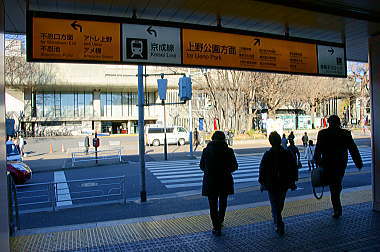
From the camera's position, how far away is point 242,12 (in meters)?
4.89

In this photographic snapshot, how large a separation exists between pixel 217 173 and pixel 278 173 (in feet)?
3.12

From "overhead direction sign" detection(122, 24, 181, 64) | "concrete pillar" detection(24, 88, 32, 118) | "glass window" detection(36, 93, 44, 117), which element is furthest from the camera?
"glass window" detection(36, 93, 44, 117)

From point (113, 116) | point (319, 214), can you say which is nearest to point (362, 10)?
point (319, 214)

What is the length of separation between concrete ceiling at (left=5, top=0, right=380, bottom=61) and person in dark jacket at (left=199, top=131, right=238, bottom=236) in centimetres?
196

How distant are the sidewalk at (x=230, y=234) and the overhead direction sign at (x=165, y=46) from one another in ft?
8.99

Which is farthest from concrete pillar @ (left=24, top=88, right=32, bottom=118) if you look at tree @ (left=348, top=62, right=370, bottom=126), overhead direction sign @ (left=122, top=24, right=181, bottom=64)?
overhead direction sign @ (left=122, top=24, right=181, bottom=64)

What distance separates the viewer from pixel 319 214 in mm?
5980

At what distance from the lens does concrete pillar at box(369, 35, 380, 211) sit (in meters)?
5.86

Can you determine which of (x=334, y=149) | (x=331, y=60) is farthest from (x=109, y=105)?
(x=334, y=149)

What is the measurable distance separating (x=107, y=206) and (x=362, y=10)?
299 inches

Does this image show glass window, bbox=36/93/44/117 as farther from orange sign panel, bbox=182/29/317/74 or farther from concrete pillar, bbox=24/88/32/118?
orange sign panel, bbox=182/29/317/74

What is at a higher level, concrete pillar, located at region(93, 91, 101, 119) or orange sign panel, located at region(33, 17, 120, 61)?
concrete pillar, located at region(93, 91, 101, 119)

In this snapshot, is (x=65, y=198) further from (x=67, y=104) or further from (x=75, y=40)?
(x=67, y=104)

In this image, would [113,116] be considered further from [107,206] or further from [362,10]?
[362,10]
